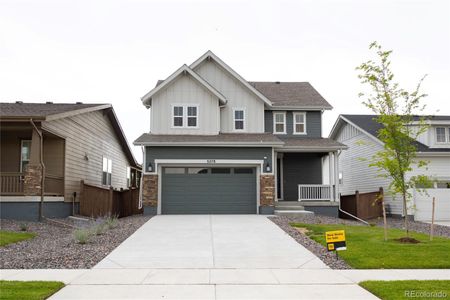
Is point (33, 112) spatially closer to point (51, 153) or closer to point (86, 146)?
point (51, 153)

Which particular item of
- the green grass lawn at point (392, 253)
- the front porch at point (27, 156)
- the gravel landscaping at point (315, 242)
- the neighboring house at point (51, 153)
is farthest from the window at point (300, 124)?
the front porch at point (27, 156)

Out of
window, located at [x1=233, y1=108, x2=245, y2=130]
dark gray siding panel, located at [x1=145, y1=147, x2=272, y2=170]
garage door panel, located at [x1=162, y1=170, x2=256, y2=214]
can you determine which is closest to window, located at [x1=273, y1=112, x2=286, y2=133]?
window, located at [x1=233, y1=108, x2=245, y2=130]

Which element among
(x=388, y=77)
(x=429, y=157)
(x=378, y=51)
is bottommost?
(x=429, y=157)

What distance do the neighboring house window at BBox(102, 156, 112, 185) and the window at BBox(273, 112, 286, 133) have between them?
10206mm

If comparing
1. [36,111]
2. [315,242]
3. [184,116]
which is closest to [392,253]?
[315,242]

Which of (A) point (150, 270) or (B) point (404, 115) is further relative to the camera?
(B) point (404, 115)

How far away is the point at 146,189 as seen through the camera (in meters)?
18.9

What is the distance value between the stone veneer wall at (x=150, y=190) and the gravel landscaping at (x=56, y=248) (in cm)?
392

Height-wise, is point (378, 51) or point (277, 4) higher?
point (277, 4)

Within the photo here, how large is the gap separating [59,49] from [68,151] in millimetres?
5501

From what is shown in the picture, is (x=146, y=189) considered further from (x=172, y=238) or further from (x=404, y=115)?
(x=404, y=115)

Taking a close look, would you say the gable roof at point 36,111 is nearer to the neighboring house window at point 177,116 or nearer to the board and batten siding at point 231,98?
the neighboring house window at point 177,116

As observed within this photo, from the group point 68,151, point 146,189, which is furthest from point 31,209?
point 146,189

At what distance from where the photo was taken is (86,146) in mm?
20906
